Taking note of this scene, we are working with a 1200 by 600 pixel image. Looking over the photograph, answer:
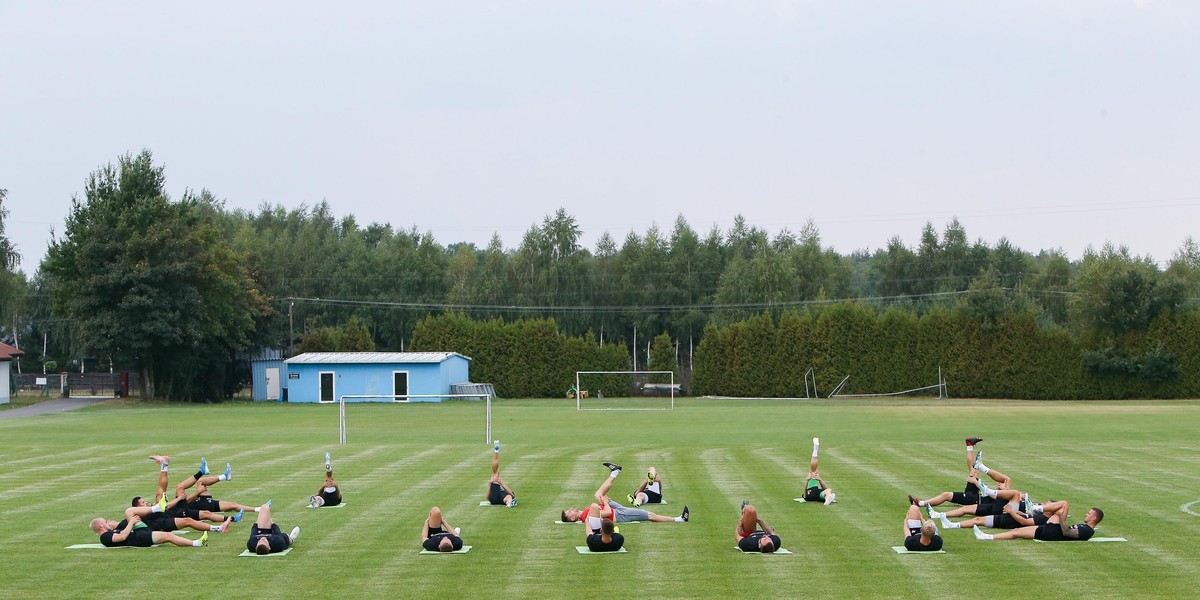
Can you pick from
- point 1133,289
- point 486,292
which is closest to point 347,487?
point 1133,289

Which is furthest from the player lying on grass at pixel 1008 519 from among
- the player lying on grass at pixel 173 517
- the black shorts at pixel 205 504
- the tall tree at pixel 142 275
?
the tall tree at pixel 142 275

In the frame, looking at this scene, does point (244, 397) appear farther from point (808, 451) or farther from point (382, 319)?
point (808, 451)

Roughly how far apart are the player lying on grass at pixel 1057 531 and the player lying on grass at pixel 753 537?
3.69m

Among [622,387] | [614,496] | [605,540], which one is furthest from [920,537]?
[622,387]

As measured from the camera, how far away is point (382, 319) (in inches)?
4761

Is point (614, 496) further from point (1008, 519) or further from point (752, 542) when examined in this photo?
point (1008, 519)

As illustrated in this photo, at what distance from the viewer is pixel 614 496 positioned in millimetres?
A: 24312

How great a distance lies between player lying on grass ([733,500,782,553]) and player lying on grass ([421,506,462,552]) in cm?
441

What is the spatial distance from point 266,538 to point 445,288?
109m

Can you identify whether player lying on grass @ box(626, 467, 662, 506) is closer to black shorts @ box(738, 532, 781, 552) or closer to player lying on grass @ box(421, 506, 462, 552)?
black shorts @ box(738, 532, 781, 552)

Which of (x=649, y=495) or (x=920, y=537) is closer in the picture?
(x=920, y=537)

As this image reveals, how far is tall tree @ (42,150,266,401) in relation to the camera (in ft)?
243

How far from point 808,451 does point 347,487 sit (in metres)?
15.6

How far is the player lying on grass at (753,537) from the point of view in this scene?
1677cm
